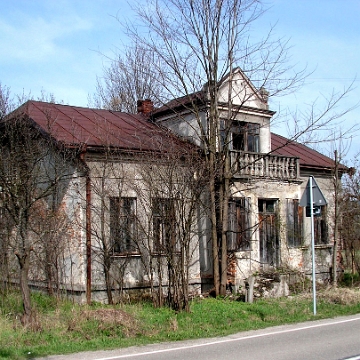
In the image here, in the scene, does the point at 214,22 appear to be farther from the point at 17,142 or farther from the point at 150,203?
the point at 17,142

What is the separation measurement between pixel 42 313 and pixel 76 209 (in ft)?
12.9

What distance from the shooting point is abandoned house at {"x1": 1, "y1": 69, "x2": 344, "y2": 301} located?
14367 millimetres

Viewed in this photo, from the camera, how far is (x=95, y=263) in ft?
51.1

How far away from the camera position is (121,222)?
50.7 ft

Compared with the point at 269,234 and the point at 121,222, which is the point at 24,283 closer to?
the point at 121,222

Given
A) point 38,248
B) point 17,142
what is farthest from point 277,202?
point 17,142

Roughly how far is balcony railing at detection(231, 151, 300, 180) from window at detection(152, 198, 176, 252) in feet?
12.6

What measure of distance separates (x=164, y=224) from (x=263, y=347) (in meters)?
5.04

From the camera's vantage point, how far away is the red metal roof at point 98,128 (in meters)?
15.9

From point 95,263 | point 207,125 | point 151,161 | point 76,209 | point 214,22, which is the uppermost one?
point 214,22

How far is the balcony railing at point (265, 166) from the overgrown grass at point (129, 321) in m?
4.77

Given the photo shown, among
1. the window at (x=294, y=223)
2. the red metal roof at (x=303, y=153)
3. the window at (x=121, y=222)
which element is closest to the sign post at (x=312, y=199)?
the window at (x=121, y=222)

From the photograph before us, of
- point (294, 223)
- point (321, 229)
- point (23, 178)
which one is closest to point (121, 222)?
point (23, 178)

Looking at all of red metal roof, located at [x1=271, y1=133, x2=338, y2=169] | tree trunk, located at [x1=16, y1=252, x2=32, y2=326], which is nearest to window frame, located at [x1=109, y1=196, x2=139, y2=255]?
tree trunk, located at [x1=16, y1=252, x2=32, y2=326]
